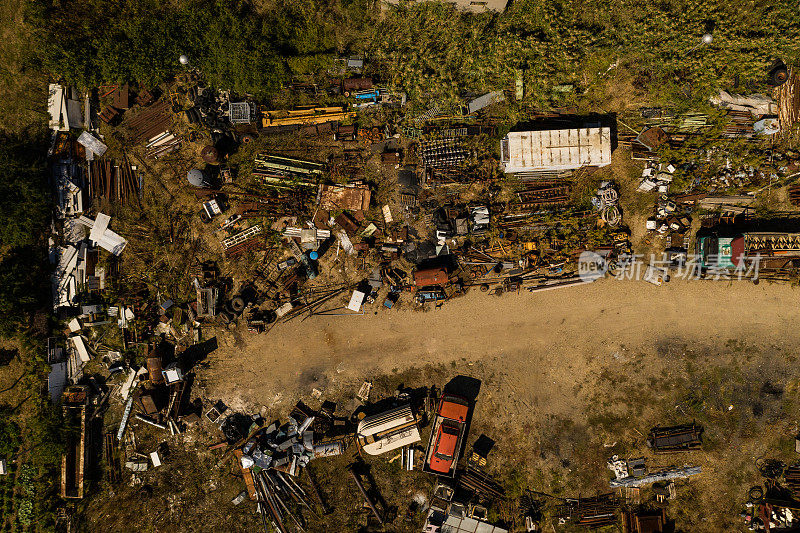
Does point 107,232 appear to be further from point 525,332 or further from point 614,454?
point 614,454

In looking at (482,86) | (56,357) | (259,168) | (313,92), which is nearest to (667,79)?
(482,86)

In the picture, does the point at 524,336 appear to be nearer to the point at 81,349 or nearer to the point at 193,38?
the point at 193,38

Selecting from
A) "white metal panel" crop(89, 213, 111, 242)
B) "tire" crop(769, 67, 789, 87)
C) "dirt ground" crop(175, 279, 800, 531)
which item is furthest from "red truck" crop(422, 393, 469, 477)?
"tire" crop(769, 67, 789, 87)

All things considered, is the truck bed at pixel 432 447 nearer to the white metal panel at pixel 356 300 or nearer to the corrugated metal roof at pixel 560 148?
the white metal panel at pixel 356 300

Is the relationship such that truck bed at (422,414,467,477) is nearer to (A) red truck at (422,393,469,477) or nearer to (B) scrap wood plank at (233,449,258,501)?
(A) red truck at (422,393,469,477)

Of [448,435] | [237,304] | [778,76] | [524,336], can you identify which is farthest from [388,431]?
[778,76]

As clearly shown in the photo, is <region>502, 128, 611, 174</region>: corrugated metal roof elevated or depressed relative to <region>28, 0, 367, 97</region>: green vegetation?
depressed
